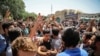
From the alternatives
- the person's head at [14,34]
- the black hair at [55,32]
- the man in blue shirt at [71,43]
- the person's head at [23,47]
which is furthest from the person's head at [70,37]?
the black hair at [55,32]

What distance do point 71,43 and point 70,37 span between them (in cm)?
8

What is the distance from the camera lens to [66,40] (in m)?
4.00

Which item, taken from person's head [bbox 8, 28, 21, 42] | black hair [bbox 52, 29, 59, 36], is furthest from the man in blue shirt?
black hair [bbox 52, 29, 59, 36]

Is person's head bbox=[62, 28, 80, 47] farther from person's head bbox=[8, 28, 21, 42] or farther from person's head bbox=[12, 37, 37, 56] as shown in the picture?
person's head bbox=[8, 28, 21, 42]

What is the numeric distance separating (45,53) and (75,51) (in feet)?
5.40

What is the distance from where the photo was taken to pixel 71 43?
3.97 metres

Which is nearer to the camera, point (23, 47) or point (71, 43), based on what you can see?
point (23, 47)

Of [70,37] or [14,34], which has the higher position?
[70,37]

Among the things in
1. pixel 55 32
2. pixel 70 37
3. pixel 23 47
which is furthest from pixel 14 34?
pixel 23 47

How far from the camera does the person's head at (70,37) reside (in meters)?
3.97

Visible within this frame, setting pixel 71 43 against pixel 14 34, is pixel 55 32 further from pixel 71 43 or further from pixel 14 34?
pixel 71 43

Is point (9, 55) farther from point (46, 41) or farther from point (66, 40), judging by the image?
point (46, 41)

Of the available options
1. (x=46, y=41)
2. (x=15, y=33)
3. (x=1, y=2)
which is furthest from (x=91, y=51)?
(x=1, y=2)

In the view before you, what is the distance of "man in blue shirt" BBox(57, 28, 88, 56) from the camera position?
3.90m
